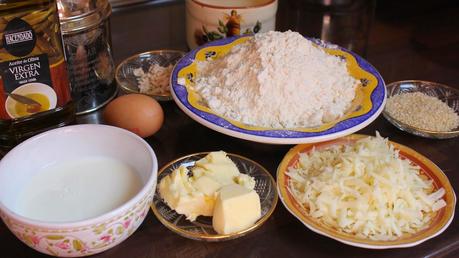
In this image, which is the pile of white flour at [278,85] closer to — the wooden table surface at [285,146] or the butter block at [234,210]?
the wooden table surface at [285,146]

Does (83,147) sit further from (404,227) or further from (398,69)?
(398,69)

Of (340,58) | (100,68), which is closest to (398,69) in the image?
(340,58)

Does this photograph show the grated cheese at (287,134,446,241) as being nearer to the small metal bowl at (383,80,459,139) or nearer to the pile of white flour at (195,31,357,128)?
the pile of white flour at (195,31,357,128)

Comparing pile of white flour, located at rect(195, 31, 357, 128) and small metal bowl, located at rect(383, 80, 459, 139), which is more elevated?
pile of white flour, located at rect(195, 31, 357, 128)

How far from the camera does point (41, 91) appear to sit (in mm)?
778

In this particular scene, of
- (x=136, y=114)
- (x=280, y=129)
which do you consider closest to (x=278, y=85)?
(x=280, y=129)

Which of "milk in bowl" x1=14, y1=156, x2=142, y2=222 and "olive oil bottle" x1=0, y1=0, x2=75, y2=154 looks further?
"olive oil bottle" x1=0, y1=0, x2=75, y2=154

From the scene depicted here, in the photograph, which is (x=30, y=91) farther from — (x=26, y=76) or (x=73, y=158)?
(x=73, y=158)

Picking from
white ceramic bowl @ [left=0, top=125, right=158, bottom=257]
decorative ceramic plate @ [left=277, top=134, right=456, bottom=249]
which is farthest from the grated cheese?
white ceramic bowl @ [left=0, top=125, right=158, bottom=257]

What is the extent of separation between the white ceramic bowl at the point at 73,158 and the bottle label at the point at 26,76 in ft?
0.39

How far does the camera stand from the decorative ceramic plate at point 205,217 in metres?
0.63

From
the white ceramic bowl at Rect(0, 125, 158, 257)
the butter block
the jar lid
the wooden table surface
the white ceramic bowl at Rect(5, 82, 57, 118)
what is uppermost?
the jar lid

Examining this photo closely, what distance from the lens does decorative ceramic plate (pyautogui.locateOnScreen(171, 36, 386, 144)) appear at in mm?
729

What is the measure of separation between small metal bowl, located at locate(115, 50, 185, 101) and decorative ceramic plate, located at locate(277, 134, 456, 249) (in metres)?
0.28
